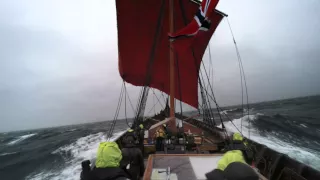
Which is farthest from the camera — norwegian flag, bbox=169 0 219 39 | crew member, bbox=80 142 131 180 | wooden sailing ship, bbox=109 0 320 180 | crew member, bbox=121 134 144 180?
norwegian flag, bbox=169 0 219 39

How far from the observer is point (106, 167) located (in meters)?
2.19

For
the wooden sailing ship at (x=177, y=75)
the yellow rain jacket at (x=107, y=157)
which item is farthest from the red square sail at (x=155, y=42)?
the yellow rain jacket at (x=107, y=157)

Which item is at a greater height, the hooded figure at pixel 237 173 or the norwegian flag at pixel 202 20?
the norwegian flag at pixel 202 20

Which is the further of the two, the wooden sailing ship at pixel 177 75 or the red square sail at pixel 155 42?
the red square sail at pixel 155 42

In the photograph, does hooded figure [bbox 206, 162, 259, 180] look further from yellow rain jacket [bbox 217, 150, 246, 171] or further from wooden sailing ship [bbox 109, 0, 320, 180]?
wooden sailing ship [bbox 109, 0, 320, 180]

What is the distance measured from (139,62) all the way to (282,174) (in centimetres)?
1037

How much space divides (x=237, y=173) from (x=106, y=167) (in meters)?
1.48

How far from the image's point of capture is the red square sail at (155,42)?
9.95 metres

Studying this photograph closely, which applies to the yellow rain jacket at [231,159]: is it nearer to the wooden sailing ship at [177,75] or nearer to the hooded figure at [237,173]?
the hooded figure at [237,173]

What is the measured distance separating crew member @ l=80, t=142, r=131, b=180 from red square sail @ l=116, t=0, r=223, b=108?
6750 mm

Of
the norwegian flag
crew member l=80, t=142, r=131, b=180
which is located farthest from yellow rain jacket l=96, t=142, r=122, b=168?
the norwegian flag

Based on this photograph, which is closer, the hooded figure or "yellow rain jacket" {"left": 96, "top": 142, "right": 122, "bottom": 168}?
the hooded figure

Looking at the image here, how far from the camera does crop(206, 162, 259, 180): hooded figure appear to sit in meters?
1.58

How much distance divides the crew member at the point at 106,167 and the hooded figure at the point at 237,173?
3.58ft
